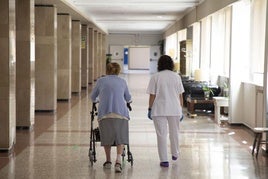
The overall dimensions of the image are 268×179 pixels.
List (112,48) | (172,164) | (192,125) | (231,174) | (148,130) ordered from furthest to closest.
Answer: (112,48)
(192,125)
(148,130)
(172,164)
(231,174)

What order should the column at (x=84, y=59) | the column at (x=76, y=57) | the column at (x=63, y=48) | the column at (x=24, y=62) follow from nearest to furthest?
1. the column at (x=24, y=62)
2. the column at (x=63, y=48)
3. the column at (x=76, y=57)
4. the column at (x=84, y=59)

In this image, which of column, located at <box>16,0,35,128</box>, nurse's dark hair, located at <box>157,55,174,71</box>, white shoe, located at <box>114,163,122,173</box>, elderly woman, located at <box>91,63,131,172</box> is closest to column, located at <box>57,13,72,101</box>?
column, located at <box>16,0,35,128</box>

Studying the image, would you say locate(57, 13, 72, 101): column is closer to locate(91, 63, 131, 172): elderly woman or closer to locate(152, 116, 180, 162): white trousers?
locate(152, 116, 180, 162): white trousers

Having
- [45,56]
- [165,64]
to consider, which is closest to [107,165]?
[165,64]

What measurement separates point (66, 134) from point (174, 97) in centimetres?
367

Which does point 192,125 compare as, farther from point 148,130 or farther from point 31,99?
point 31,99

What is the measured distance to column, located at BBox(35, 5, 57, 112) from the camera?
1364cm

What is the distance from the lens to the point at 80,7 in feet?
60.3

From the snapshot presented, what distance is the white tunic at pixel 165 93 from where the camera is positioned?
717cm

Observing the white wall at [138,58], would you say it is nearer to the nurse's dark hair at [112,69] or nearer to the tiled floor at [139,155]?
the tiled floor at [139,155]

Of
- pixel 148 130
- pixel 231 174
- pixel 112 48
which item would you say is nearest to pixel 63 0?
pixel 148 130

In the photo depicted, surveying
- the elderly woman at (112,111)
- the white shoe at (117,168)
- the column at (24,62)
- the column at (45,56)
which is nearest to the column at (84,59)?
the column at (45,56)

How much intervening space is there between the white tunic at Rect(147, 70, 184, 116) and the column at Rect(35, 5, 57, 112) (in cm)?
701

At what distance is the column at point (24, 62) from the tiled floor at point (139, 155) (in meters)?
0.41
